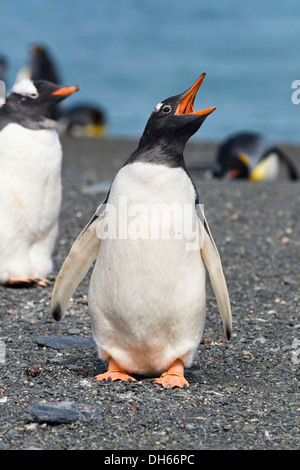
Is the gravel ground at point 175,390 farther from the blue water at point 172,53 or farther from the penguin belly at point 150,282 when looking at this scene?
the blue water at point 172,53

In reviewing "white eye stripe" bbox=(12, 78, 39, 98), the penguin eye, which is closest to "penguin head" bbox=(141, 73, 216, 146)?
the penguin eye

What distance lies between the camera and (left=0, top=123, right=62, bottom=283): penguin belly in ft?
17.2

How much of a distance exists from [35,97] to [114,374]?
244cm

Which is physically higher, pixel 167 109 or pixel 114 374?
pixel 167 109

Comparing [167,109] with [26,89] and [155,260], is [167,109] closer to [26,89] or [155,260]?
[155,260]

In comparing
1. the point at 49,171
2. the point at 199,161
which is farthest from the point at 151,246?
the point at 199,161

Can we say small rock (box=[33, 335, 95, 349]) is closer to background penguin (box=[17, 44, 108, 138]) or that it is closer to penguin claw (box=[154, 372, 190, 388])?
penguin claw (box=[154, 372, 190, 388])

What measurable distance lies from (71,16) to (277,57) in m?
35.7

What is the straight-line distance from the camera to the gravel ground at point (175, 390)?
10.3ft

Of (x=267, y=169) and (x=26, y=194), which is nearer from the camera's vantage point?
(x=26, y=194)

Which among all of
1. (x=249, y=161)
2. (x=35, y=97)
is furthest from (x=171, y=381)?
(x=249, y=161)

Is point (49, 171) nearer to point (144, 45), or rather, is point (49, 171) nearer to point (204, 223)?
point (204, 223)

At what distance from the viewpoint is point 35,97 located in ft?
18.0

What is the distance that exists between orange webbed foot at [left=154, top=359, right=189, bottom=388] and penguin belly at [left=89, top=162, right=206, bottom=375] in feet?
0.11
